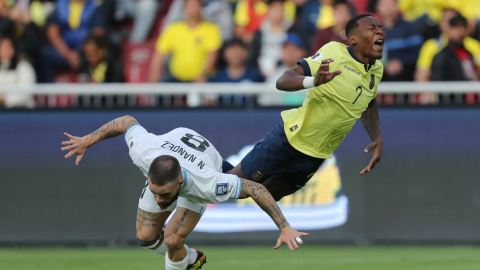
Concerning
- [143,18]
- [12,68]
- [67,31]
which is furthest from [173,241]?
[67,31]

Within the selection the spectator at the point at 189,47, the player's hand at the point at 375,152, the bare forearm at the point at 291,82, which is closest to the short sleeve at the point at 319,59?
the bare forearm at the point at 291,82

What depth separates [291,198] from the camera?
10.6 meters

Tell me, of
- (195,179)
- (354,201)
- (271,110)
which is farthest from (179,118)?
(195,179)

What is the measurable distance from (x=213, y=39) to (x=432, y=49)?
382 centimetres

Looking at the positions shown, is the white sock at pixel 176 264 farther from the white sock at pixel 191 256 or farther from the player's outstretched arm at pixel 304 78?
the player's outstretched arm at pixel 304 78

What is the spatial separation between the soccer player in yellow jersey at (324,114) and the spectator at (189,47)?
15.4 feet

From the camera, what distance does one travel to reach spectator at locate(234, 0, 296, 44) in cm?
1305

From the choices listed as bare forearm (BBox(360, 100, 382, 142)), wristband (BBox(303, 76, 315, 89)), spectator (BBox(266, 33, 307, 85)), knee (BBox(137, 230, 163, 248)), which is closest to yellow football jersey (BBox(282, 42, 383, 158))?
bare forearm (BBox(360, 100, 382, 142))

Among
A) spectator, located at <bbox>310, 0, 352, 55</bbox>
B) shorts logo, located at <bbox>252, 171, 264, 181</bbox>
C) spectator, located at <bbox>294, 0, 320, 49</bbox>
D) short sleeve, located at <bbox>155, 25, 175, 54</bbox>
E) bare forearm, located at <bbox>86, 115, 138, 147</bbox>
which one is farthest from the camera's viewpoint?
spectator, located at <bbox>294, 0, 320, 49</bbox>

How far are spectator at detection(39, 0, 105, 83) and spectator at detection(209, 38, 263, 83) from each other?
259 cm

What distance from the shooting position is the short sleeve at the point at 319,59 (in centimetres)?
678

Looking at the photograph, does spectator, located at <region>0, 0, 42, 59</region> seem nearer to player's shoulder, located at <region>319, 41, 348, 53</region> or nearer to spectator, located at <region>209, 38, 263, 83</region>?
spectator, located at <region>209, 38, 263, 83</region>

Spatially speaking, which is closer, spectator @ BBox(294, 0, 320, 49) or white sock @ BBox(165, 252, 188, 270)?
white sock @ BBox(165, 252, 188, 270)

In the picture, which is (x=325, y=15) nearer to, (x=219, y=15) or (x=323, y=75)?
(x=219, y=15)
